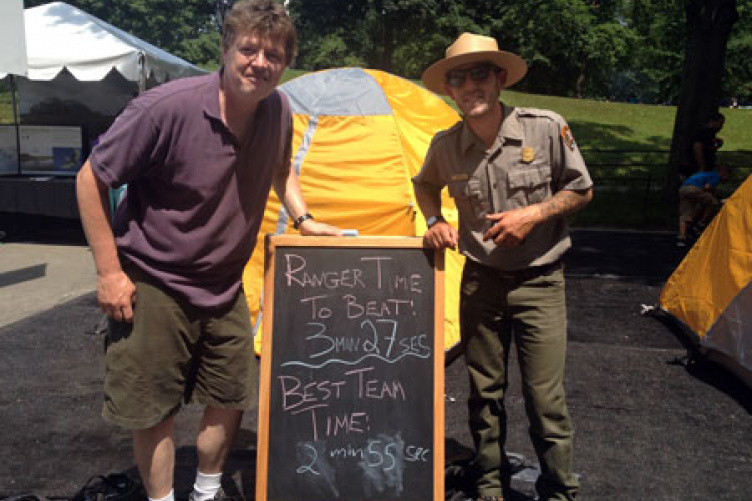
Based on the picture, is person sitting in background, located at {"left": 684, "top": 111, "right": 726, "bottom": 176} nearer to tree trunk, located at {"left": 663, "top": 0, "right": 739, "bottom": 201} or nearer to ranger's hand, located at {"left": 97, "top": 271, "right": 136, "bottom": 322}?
tree trunk, located at {"left": 663, "top": 0, "right": 739, "bottom": 201}

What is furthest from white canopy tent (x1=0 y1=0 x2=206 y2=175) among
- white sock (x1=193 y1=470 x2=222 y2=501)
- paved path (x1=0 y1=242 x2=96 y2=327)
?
white sock (x1=193 y1=470 x2=222 y2=501)

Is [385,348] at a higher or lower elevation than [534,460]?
higher

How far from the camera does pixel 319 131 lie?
5.31 m

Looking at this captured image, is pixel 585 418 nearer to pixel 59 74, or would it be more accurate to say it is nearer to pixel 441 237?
pixel 441 237

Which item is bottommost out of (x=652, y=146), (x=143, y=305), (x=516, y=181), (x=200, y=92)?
(x=652, y=146)

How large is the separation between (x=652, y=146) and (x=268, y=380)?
20.9m

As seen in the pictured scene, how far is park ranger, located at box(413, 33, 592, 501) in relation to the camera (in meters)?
2.81

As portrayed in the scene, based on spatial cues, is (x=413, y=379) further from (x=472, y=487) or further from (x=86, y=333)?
(x=86, y=333)

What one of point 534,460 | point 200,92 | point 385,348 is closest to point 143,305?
point 200,92

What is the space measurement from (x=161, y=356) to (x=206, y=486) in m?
0.66

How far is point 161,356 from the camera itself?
2.65 meters

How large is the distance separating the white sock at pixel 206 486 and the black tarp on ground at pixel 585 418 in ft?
1.27

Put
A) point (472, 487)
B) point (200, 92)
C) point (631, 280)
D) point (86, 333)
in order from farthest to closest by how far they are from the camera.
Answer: point (631, 280) < point (86, 333) < point (472, 487) < point (200, 92)

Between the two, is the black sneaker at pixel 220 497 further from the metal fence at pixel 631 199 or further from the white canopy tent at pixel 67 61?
the metal fence at pixel 631 199
